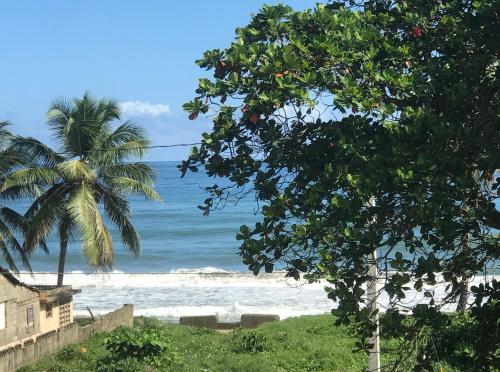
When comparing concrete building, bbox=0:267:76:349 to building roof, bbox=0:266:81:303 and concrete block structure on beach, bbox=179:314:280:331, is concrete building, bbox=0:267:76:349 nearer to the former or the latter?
building roof, bbox=0:266:81:303

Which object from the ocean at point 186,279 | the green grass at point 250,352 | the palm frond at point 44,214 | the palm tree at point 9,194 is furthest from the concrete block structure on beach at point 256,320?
the palm tree at point 9,194

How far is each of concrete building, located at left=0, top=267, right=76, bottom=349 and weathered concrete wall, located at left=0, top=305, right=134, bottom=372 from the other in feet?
1.66

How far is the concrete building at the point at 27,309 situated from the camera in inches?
756

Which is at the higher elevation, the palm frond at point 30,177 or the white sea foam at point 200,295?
the palm frond at point 30,177

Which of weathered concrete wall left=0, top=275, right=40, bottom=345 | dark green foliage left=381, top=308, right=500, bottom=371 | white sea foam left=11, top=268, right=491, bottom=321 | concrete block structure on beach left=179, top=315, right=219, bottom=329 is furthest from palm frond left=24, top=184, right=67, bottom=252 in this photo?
dark green foliage left=381, top=308, right=500, bottom=371

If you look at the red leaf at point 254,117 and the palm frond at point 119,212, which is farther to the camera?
the palm frond at point 119,212

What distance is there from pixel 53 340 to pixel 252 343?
4.84 m

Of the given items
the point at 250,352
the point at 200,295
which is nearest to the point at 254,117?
the point at 250,352

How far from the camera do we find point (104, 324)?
75.6ft

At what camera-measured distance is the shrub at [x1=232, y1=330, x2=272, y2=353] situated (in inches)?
762

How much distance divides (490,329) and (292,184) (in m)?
1.86

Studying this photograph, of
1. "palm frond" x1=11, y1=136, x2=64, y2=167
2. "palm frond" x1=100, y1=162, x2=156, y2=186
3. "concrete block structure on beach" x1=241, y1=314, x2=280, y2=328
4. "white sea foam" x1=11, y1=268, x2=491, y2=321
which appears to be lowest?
"concrete block structure on beach" x1=241, y1=314, x2=280, y2=328

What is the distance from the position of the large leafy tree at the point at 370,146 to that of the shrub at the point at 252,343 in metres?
12.9

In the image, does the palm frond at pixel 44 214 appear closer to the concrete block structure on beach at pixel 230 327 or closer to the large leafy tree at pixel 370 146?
the concrete block structure on beach at pixel 230 327
